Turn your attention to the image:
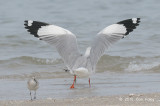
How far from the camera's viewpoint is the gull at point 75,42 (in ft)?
24.5

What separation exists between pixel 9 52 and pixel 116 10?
707 centimetres

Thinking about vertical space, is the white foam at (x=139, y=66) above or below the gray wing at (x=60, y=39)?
below

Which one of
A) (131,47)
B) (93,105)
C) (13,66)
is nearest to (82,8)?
(131,47)

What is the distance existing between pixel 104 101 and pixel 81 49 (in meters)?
6.09

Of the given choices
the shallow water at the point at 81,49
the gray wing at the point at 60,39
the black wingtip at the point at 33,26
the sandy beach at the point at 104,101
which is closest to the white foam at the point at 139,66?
the shallow water at the point at 81,49

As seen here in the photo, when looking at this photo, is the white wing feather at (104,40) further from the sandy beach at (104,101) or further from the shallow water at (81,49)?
the sandy beach at (104,101)

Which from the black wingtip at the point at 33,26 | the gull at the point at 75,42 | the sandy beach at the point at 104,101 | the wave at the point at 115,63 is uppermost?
the black wingtip at the point at 33,26

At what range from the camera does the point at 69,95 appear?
671 centimetres

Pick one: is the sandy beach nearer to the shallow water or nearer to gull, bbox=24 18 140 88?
the shallow water

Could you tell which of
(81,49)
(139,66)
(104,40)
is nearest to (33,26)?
(104,40)

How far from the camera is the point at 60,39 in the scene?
310 inches

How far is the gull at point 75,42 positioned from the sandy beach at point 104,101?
1266 mm

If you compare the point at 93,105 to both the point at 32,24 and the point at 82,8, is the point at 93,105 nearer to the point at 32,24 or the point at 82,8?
the point at 32,24

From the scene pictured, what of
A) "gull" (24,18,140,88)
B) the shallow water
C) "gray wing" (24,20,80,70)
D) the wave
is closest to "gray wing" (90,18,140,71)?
"gull" (24,18,140,88)
